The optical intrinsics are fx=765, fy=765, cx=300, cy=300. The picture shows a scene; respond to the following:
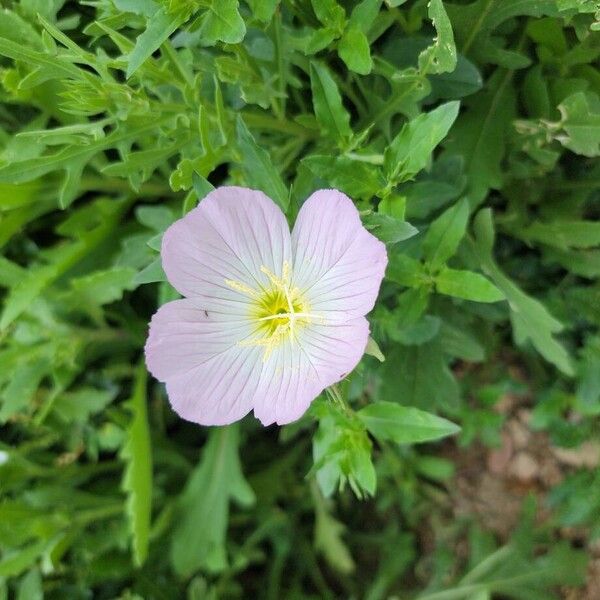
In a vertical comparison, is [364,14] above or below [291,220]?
above

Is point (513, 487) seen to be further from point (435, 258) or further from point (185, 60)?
point (185, 60)

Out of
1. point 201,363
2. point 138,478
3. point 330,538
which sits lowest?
point 330,538

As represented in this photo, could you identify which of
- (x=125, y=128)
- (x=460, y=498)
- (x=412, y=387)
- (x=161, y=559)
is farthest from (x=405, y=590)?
(x=125, y=128)

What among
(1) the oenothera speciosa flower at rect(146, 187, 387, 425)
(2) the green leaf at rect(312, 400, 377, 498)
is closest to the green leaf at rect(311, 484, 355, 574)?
(2) the green leaf at rect(312, 400, 377, 498)

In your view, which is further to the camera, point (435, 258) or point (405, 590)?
point (405, 590)

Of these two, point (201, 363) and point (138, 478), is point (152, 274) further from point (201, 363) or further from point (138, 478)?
point (138, 478)

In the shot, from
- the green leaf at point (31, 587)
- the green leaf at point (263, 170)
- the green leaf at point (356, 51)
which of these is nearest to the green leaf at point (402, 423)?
the green leaf at point (263, 170)

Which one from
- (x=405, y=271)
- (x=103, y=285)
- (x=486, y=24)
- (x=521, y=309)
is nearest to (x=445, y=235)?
(x=405, y=271)
